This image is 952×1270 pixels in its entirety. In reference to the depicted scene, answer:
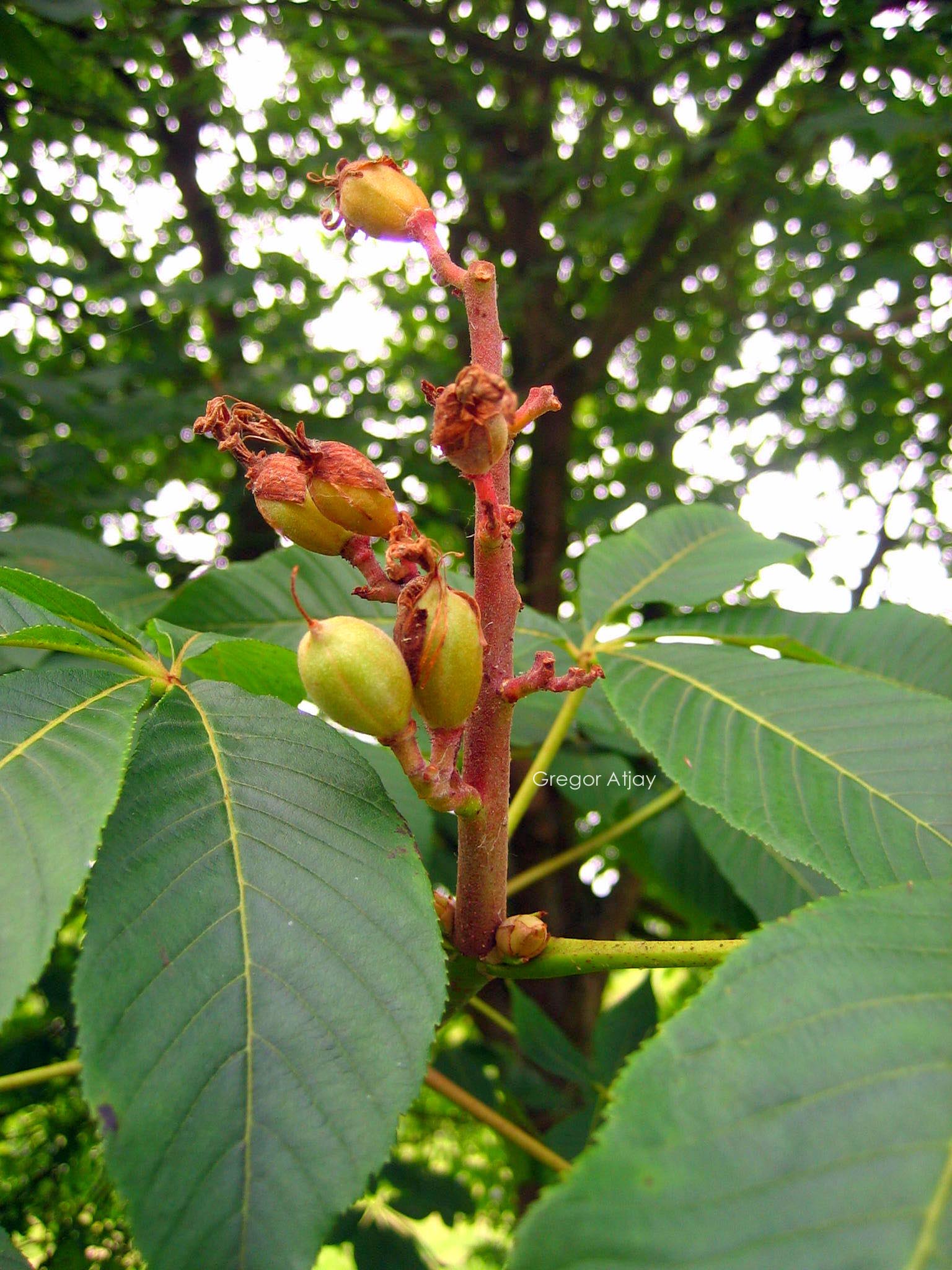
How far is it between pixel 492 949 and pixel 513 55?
3907mm

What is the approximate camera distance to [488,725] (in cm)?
84

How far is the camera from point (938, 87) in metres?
2.92

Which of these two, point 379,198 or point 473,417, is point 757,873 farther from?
point 379,198

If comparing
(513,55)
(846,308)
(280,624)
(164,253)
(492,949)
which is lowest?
(492,949)

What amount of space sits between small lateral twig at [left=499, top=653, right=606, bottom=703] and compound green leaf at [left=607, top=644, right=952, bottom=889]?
0.94ft

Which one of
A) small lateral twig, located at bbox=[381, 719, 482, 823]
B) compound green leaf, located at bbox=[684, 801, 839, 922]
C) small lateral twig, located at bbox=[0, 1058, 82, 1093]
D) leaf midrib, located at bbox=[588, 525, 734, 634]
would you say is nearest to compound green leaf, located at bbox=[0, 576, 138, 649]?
small lateral twig, located at bbox=[381, 719, 482, 823]

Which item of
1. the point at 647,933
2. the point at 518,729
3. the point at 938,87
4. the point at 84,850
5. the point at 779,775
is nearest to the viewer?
the point at 84,850

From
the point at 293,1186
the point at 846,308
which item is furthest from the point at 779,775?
the point at 846,308

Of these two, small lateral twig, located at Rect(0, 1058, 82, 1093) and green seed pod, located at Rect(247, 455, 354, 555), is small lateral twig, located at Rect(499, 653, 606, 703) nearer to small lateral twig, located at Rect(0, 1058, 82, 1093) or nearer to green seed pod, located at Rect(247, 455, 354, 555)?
green seed pod, located at Rect(247, 455, 354, 555)

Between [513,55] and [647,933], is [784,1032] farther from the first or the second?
[513,55]

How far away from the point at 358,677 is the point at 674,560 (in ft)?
3.83

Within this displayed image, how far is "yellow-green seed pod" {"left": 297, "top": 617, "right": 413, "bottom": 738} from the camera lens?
0.74m

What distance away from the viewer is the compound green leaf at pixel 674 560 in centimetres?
162

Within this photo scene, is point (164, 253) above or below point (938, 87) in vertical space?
above
